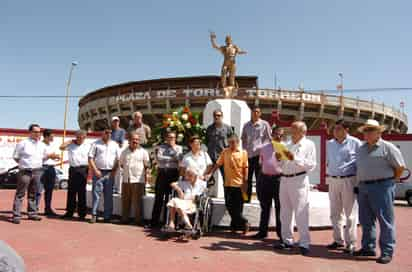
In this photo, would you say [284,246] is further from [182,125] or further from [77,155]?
[77,155]

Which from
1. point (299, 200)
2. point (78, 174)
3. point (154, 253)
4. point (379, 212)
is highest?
point (78, 174)

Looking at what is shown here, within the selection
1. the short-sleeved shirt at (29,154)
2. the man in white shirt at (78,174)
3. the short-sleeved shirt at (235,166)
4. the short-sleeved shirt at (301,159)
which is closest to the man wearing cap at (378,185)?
the short-sleeved shirt at (301,159)

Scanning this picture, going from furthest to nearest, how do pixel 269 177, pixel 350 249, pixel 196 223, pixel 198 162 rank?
1. pixel 198 162
2. pixel 269 177
3. pixel 196 223
4. pixel 350 249

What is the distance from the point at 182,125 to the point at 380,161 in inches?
→ 150

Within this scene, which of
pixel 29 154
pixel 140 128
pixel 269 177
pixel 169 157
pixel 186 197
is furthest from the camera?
pixel 140 128

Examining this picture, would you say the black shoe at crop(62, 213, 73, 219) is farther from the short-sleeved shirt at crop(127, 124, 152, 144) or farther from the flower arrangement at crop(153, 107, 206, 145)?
the flower arrangement at crop(153, 107, 206, 145)

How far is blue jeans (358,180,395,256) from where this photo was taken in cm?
410

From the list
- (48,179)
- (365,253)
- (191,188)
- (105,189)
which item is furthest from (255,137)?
(48,179)

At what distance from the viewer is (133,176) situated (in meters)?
6.17

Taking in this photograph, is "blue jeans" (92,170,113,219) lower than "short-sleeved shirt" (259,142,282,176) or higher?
lower

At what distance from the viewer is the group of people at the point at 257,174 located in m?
4.25

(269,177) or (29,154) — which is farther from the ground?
(29,154)

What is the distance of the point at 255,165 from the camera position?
238 inches

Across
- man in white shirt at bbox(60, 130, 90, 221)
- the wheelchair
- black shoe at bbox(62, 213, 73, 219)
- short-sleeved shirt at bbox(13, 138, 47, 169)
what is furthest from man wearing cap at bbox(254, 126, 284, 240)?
short-sleeved shirt at bbox(13, 138, 47, 169)
